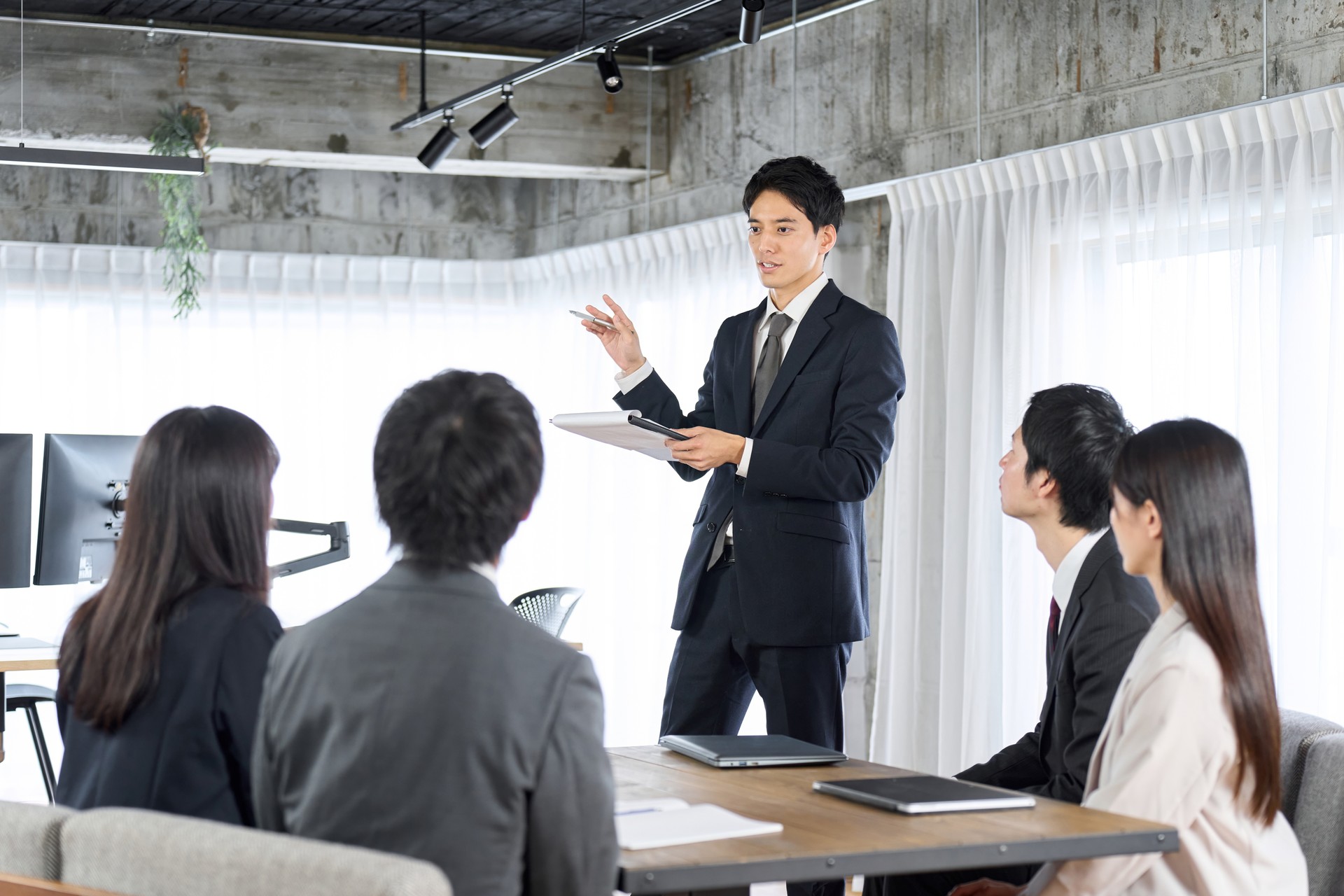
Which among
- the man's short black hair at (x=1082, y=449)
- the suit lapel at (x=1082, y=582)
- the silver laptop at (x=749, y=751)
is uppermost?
the man's short black hair at (x=1082, y=449)

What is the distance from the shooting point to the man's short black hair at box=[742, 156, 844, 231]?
303 cm

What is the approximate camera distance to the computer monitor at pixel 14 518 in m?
3.72

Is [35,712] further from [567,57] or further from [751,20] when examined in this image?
[751,20]

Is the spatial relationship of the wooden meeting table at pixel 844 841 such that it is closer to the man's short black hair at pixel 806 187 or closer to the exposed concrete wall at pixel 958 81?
the man's short black hair at pixel 806 187

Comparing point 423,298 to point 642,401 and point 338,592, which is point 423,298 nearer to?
point 338,592

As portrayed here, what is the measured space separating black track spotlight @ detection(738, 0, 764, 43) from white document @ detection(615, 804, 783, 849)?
2862 millimetres

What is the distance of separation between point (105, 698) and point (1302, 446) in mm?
2738

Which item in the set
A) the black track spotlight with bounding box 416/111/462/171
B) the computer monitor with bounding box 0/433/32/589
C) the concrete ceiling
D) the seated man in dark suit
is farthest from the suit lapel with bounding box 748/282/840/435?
the black track spotlight with bounding box 416/111/462/171

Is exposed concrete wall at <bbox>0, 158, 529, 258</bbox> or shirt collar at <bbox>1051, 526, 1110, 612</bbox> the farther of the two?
exposed concrete wall at <bbox>0, 158, 529, 258</bbox>

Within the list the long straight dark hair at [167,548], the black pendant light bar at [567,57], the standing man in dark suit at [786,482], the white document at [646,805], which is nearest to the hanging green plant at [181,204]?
the black pendant light bar at [567,57]

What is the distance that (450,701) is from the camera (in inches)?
57.7

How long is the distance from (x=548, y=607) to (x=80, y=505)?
1615 mm

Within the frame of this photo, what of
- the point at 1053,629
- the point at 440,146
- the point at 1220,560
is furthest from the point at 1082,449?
the point at 440,146

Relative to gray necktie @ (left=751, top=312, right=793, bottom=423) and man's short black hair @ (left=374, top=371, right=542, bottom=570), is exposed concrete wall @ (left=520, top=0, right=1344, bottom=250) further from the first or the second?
man's short black hair @ (left=374, top=371, right=542, bottom=570)
